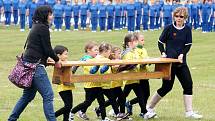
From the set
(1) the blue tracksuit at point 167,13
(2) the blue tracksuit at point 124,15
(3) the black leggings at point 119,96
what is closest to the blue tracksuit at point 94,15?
(2) the blue tracksuit at point 124,15

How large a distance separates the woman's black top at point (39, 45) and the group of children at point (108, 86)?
2.76 ft

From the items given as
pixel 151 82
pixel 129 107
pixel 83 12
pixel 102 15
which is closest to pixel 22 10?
pixel 83 12

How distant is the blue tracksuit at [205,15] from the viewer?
117 feet

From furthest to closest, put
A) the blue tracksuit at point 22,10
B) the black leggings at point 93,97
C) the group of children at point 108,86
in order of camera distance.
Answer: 1. the blue tracksuit at point 22,10
2. the black leggings at point 93,97
3. the group of children at point 108,86

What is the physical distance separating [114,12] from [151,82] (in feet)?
67.0

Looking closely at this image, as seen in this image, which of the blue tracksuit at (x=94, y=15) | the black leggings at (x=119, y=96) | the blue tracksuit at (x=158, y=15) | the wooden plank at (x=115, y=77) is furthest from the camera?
the blue tracksuit at (x=158, y=15)

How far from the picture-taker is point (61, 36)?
30406 mm

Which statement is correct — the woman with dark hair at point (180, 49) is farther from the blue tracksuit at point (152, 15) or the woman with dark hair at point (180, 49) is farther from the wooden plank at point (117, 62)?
the blue tracksuit at point (152, 15)

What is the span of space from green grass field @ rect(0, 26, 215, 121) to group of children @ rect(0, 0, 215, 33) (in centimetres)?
312

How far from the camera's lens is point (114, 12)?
3650cm

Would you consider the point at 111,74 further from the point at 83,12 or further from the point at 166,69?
the point at 83,12

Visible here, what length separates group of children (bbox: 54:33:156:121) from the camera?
1026 cm

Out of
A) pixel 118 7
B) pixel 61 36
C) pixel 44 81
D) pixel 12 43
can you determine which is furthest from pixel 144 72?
pixel 118 7

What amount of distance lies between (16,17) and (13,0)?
43.2 inches
